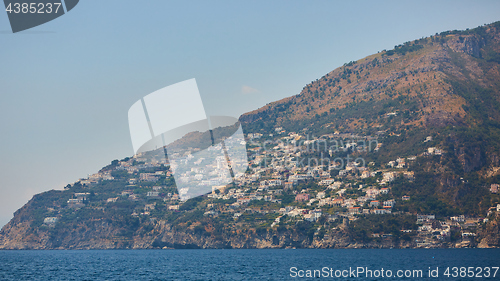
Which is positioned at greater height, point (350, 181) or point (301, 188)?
point (301, 188)

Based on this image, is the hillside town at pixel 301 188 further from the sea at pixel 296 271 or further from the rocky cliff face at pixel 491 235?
the sea at pixel 296 271

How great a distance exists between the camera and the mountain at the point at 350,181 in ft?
228

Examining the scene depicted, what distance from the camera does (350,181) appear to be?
87062mm

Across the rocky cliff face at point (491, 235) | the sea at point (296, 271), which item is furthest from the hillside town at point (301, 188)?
the sea at point (296, 271)

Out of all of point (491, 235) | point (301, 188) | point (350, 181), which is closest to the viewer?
point (491, 235)

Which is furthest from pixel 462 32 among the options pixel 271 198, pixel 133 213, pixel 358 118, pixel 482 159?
pixel 133 213

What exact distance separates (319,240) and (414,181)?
18.3 metres

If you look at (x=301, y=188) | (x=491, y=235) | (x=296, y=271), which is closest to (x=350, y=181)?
(x=301, y=188)

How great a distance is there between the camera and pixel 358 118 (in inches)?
4345

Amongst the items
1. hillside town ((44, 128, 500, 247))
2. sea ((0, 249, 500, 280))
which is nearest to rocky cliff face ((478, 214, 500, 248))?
hillside town ((44, 128, 500, 247))

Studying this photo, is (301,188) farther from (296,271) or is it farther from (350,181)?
(296,271)

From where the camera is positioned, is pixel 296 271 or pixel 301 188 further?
pixel 301 188

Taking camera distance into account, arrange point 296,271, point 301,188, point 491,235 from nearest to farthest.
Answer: point 296,271 < point 491,235 < point 301,188

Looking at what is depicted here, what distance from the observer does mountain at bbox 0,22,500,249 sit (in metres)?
69.6
